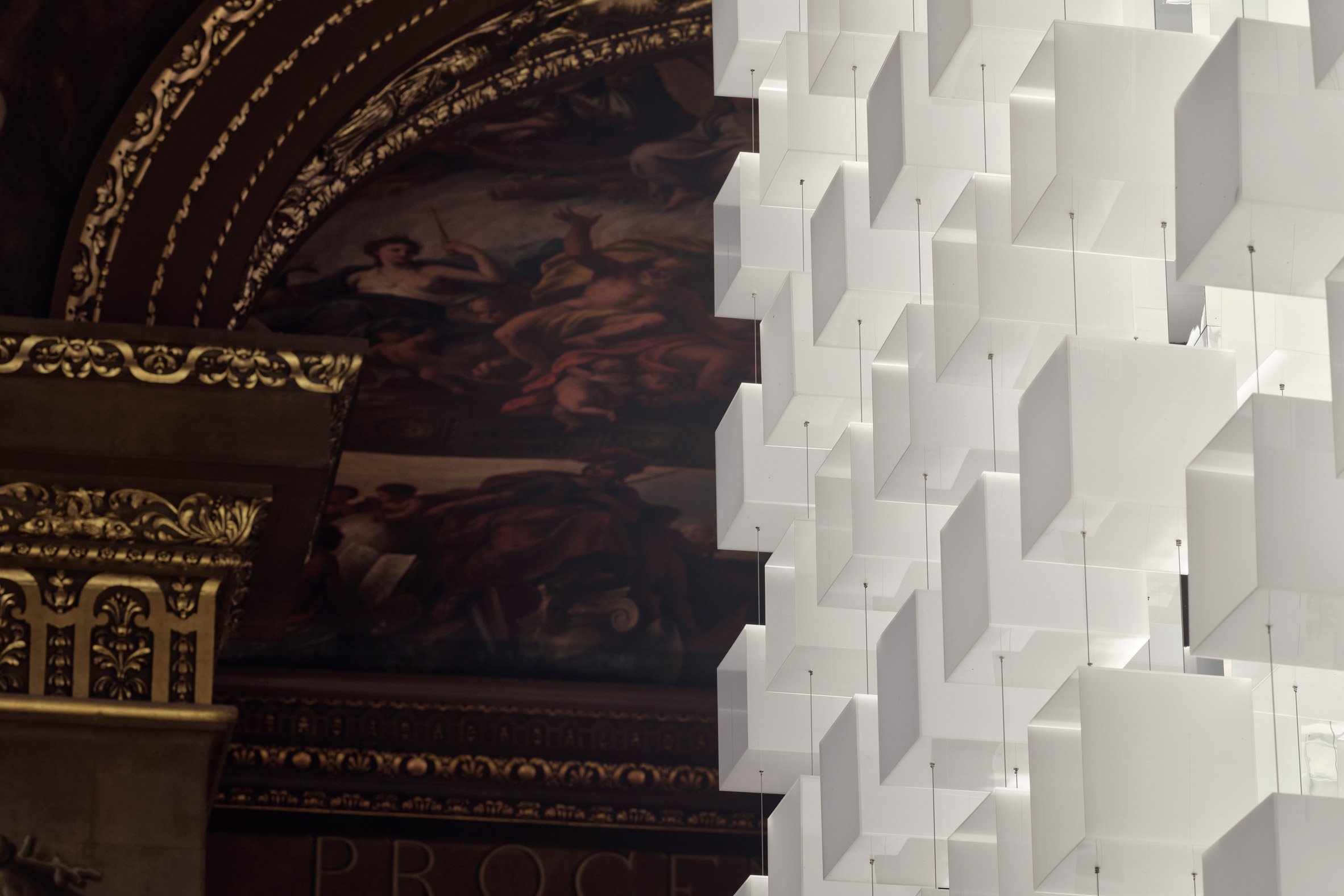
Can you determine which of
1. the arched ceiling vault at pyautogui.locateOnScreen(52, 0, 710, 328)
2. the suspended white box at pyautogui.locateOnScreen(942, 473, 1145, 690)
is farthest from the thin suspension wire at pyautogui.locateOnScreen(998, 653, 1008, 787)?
the arched ceiling vault at pyautogui.locateOnScreen(52, 0, 710, 328)

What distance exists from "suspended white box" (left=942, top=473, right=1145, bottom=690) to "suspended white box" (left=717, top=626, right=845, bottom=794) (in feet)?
4.09

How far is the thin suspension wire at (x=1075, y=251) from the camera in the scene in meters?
3.28

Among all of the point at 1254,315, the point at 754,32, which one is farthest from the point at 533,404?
the point at 1254,315

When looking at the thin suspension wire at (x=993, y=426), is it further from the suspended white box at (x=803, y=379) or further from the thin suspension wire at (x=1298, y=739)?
the thin suspension wire at (x=1298, y=739)

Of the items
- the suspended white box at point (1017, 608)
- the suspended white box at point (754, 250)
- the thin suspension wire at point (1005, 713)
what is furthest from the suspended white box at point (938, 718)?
the suspended white box at point (754, 250)

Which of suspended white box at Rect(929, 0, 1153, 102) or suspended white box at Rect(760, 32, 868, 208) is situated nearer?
suspended white box at Rect(929, 0, 1153, 102)

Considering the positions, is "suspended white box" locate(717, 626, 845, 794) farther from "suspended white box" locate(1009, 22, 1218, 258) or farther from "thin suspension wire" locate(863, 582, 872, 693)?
"suspended white box" locate(1009, 22, 1218, 258)

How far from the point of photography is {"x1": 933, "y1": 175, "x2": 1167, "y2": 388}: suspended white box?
3.45 metres

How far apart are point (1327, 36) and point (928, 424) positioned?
1463mm

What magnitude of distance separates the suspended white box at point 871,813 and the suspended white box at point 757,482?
25.4 inches

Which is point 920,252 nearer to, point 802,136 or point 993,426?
point 993,426

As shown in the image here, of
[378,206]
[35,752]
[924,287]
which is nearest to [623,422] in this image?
[378,206]

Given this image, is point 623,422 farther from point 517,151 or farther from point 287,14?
point 287,14

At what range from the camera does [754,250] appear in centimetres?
482
